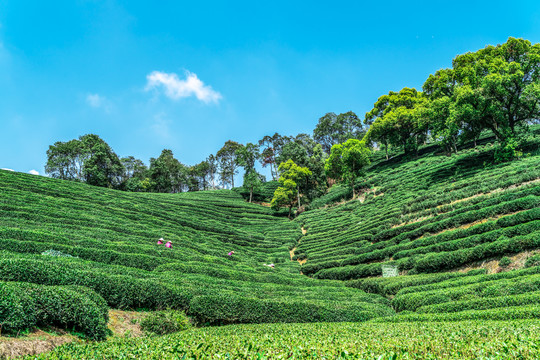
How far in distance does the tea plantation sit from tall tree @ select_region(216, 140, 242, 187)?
45.9 meters

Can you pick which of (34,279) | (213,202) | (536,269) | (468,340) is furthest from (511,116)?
(213,202)

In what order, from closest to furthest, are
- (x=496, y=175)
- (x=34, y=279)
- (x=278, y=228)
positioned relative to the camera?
(x=34, y=279) < (x=496, y=175) < (x=278, y=228)

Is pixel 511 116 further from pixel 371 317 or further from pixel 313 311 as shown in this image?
pixel 313 311

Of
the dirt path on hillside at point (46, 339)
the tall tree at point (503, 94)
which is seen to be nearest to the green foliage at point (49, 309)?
the dirt path on hillside at point (46, 339)

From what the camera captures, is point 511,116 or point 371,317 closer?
point 371,317

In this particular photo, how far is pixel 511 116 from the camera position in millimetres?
26641

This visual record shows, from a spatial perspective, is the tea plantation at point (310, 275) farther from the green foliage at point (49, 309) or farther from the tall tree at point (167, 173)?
the tall tree at point (167, 173)

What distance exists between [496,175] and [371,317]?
61.6ft

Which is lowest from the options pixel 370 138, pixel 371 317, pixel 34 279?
pixel 371 317

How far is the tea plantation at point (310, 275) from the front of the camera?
5.06 metres

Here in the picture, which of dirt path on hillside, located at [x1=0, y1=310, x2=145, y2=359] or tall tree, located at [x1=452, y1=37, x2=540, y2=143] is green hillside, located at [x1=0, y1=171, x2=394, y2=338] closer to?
dirt path on hillside, located at [x1=0, y1=310, x2=145, y2=359]

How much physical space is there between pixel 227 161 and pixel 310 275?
57677 millimetres

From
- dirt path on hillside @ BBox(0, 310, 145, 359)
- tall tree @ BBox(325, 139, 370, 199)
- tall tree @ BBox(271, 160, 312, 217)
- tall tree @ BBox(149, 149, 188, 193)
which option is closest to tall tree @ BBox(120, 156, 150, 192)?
tall tree @ BBox(149, 149, 188, 193)

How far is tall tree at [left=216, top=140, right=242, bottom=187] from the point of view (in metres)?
75.3
